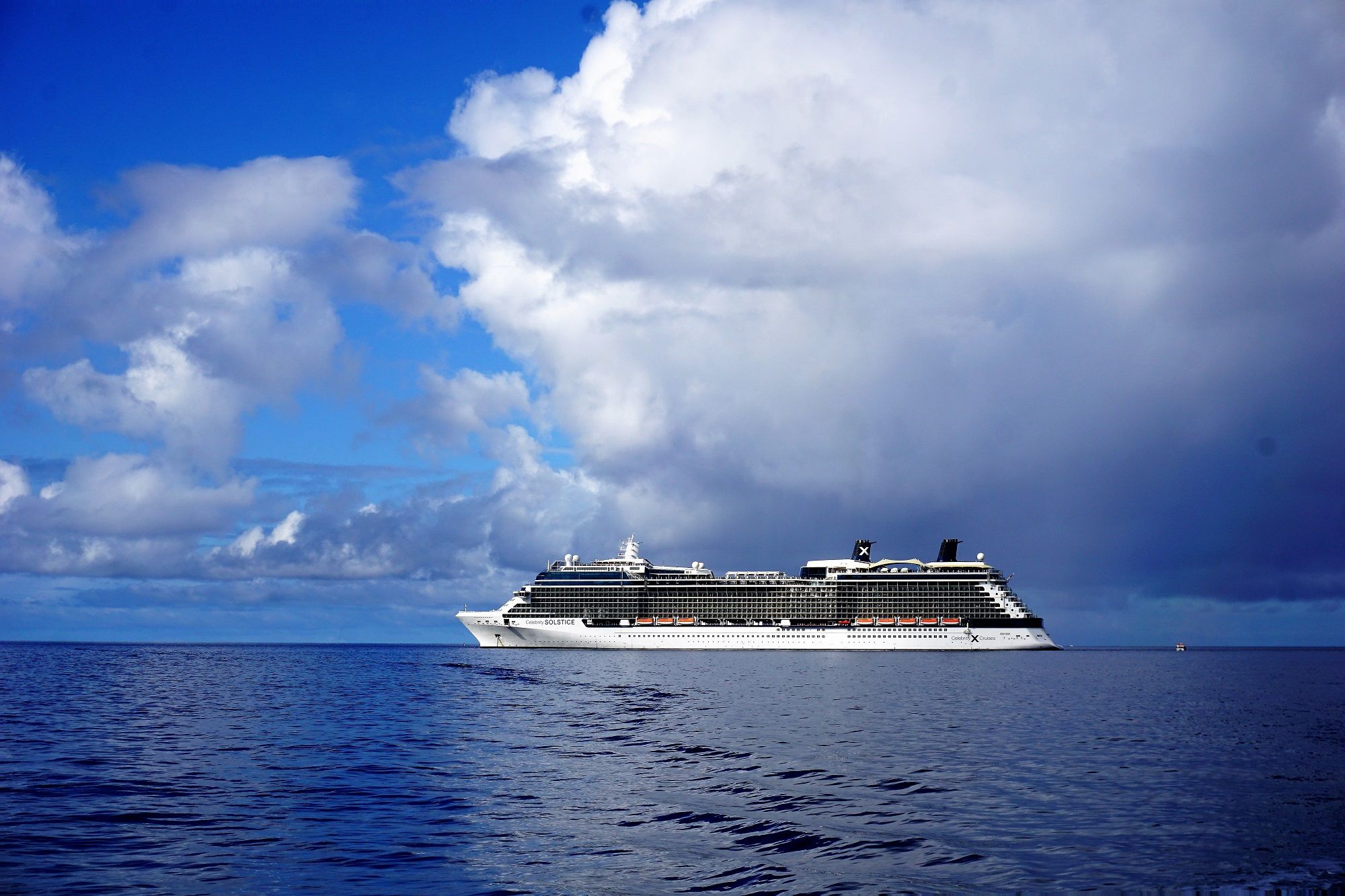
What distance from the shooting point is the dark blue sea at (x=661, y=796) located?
19.5 m

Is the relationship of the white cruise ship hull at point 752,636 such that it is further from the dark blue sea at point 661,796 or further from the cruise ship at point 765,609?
the dark blue sea at point 661,796

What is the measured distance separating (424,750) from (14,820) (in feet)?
51.0

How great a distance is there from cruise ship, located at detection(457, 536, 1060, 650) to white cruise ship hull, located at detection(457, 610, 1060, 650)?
16 cm

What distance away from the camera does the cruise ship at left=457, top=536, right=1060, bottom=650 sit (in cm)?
14512

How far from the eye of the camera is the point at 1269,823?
25.1 meters

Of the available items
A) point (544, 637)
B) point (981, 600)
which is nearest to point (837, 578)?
point (981, 600)

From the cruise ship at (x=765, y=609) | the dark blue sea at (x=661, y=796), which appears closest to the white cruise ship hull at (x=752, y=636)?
the cruise ship at (x=765, y=609)

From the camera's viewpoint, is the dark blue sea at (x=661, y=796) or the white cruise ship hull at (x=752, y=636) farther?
the white cruise ship hull at (x=752, y=636)

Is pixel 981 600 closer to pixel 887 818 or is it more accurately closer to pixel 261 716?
pixel 261 716

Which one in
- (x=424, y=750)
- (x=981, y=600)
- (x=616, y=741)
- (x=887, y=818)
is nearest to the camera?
(x=887, y=818)

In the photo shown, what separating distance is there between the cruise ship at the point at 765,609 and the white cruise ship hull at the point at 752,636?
0.16 meters

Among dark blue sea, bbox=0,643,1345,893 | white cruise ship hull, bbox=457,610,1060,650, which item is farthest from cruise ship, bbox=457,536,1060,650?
dark blue sea, bbox=0,643,1345,893

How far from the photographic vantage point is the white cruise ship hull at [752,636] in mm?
144250

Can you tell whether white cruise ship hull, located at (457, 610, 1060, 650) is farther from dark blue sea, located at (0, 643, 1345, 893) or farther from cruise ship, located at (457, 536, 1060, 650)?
dark blue sea, located at (0, 643, 1345, 893)
